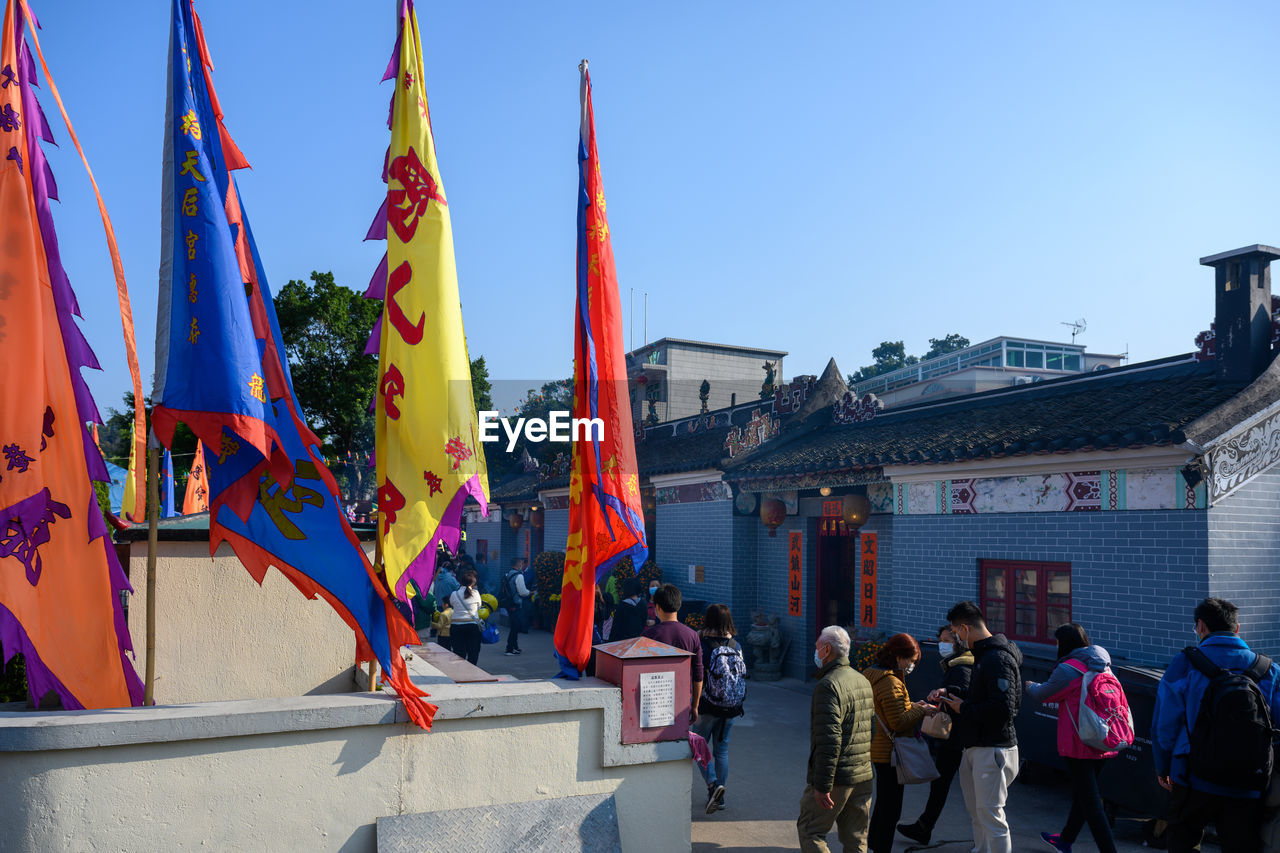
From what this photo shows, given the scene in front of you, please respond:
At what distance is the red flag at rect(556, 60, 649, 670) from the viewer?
541cm

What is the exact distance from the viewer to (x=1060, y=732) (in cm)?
598

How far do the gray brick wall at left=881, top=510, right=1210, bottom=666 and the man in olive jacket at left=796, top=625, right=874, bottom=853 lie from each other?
4068mm

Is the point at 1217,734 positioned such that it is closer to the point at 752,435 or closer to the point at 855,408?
the point at 855,408

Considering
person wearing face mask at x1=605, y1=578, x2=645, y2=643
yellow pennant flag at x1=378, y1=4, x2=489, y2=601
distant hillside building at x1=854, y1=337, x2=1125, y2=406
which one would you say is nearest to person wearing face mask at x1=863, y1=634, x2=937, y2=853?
yellow pennant flag at x1=378, y1=4, x2=489, y2=601

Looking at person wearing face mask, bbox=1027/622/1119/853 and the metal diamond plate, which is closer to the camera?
the metal diamond plate

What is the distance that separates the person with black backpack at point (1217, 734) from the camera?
4.88 metres

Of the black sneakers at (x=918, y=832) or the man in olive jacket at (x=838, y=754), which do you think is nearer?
the man in olive jacket at (x=838, y=754)

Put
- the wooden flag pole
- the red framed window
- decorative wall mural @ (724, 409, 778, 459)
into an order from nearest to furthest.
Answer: the wooden flag pole, the red framed window, decorative wall mural @ (724, 409, 778, 459)

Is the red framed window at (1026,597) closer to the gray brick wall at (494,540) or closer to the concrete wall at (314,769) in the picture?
the concrete wall at (314,769)

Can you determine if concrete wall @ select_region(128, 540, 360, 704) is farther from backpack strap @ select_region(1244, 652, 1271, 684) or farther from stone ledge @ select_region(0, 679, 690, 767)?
backpack strap @ select_region(1244, 652, 1271, 684)

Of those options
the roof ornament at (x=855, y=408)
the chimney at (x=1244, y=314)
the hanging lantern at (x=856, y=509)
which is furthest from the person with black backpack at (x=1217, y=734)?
the roof ornament at (x=855, y=408)

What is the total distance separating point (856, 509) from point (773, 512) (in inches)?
77.4

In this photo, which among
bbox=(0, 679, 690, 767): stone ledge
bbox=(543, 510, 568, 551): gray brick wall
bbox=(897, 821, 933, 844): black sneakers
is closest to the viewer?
bbox=(0, 679, 690, 767): stone ledge

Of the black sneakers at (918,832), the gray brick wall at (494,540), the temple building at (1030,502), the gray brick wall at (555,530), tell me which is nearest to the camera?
the black sneakers at (918,832)
